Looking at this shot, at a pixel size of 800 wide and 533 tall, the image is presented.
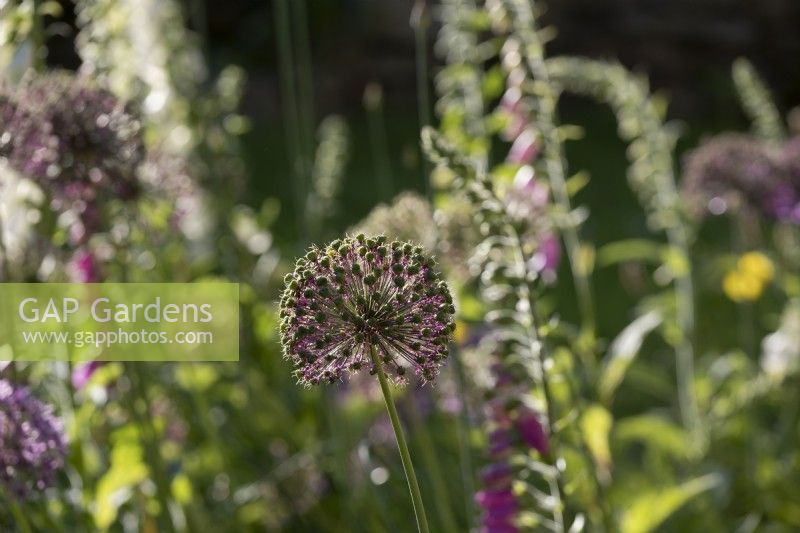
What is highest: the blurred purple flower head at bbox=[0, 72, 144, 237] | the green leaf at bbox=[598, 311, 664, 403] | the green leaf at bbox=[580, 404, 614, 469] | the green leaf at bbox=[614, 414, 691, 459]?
the blurred purple flower head at bbox=[0, 72, 144, 237]

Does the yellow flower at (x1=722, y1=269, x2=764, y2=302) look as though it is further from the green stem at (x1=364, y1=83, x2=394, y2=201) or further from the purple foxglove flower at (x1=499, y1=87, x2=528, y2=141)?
the green stem at (x1=364, y1=83, x2=394, y2=201)

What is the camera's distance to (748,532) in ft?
7.83

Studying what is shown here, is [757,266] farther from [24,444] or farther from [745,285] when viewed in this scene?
[24,444]

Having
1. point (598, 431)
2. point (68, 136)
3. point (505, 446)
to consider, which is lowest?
point (505, 446)

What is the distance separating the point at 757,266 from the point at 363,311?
2.49 metres

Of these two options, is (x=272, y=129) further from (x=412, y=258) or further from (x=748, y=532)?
(x=412, y=258)

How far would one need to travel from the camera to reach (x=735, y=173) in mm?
2623

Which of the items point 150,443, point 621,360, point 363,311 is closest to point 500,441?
point 150,443

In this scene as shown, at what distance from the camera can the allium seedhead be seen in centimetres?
90

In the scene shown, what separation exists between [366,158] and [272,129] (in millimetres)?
962

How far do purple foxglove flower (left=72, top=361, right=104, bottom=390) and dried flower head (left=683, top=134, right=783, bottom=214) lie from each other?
55.1 inches

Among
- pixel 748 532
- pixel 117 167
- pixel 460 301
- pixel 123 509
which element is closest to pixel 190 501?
pixel 123 509

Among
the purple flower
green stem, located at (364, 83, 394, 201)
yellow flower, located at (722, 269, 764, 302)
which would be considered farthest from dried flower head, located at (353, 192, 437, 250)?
green stem, located at (364, 83, 394, 201)

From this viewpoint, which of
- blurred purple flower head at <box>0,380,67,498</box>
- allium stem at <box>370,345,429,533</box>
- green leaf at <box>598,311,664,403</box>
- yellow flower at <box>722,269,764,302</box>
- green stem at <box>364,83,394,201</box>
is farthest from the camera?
green stem at <box>364,83,394,201</box>
